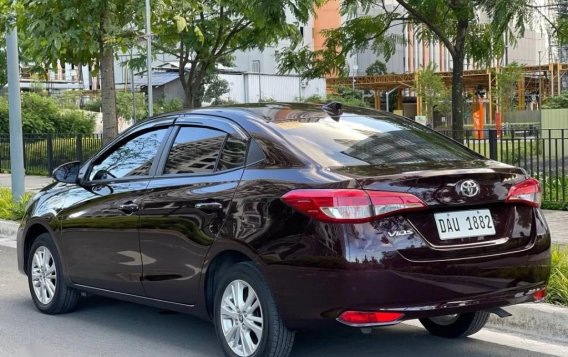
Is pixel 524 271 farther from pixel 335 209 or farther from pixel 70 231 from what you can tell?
pixel 70 231

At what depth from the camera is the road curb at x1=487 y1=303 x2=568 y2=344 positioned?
19.6 ft

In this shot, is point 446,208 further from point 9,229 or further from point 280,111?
point 9,229

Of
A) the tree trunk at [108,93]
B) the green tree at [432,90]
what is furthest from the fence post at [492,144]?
the green tree at [432,90]

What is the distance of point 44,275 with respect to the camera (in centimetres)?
695

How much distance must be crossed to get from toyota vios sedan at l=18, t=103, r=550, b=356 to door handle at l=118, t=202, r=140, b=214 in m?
0.01

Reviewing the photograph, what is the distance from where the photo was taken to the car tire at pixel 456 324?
Answer: 228 inches

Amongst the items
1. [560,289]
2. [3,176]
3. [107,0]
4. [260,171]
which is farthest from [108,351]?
[3,176]

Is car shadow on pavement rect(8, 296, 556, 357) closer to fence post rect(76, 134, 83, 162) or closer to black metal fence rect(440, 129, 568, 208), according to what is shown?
black metal fence rect(440, 129, 568, 208)

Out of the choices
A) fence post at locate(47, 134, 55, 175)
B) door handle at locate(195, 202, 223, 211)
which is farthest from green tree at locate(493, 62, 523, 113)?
door handle at locate(195, 202, 223, 211)

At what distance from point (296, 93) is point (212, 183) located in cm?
5474

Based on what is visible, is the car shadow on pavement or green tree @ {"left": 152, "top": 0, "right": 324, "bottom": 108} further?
green tree @ {"left": 152, "top": 0, "right": 324, "bottom": 108}

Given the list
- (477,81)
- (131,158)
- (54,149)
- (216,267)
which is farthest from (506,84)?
(216,267)

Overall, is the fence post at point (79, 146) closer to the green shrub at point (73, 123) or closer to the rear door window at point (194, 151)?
the green shrub at point (73, 123)

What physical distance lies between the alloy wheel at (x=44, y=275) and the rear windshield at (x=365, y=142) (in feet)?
8.85
